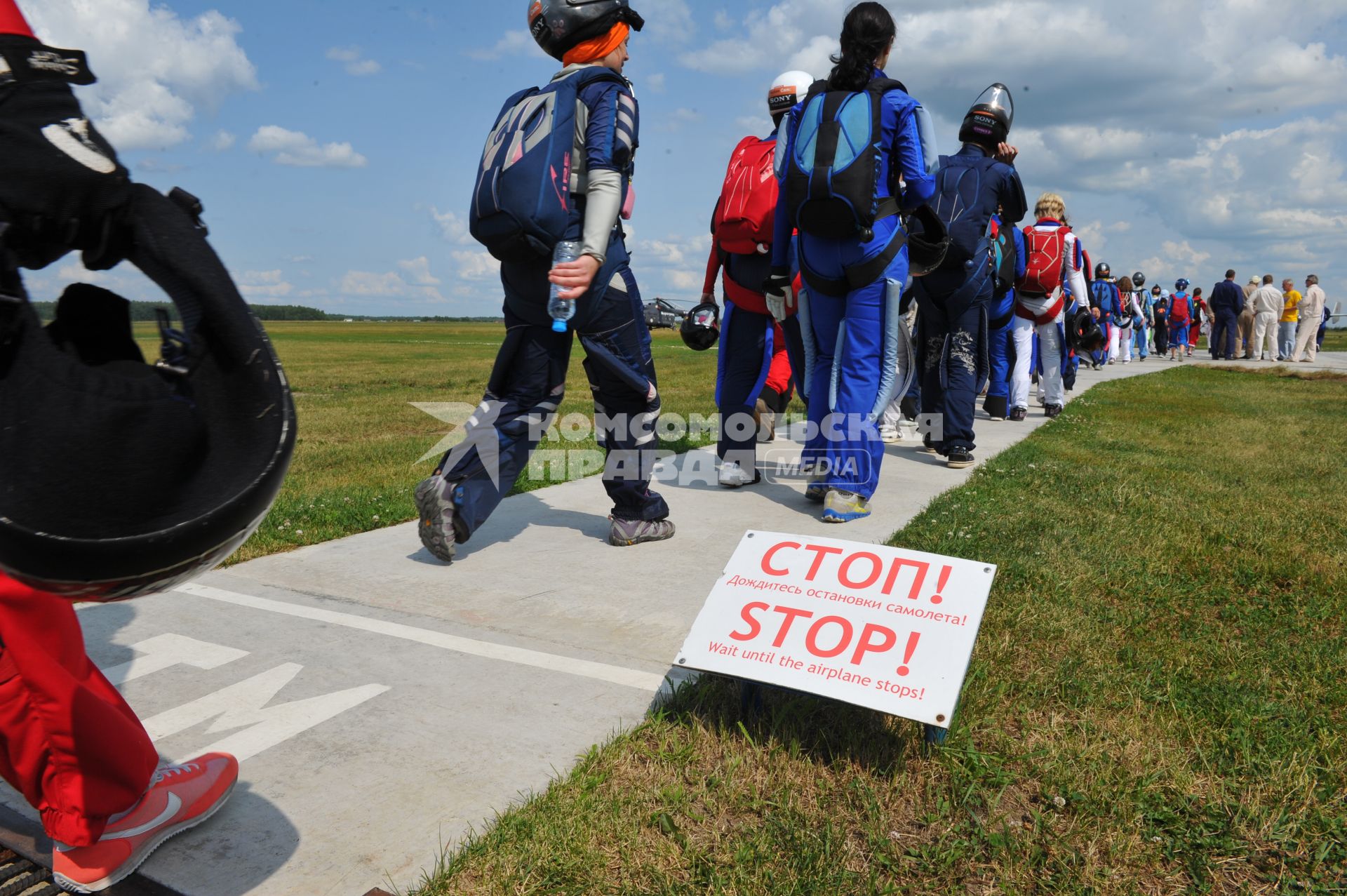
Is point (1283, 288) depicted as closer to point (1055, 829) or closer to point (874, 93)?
point (874, 93)

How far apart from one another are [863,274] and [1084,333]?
6.49 m

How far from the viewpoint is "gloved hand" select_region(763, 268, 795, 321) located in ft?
16.5

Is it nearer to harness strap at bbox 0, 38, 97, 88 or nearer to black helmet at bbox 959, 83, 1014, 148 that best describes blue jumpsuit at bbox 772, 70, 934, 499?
black helmet at bbox 959, 83, 1014, 148

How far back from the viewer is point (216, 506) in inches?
47.4

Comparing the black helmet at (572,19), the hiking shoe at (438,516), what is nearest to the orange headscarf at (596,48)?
the black helmet at (572,19)

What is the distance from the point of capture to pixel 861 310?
4621mm

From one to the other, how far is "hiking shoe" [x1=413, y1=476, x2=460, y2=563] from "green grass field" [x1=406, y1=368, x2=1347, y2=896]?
1539mm

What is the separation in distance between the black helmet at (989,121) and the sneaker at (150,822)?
6.23 meters

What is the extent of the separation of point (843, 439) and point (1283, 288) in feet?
81.7

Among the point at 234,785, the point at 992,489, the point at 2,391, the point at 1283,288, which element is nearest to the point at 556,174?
the point at 234,785

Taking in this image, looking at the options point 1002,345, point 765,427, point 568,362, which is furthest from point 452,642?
point 1002,345

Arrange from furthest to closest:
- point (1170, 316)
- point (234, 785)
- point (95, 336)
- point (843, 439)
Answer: point (1170, 316), point (843, 439), point (234, 785), point (95, 336)
